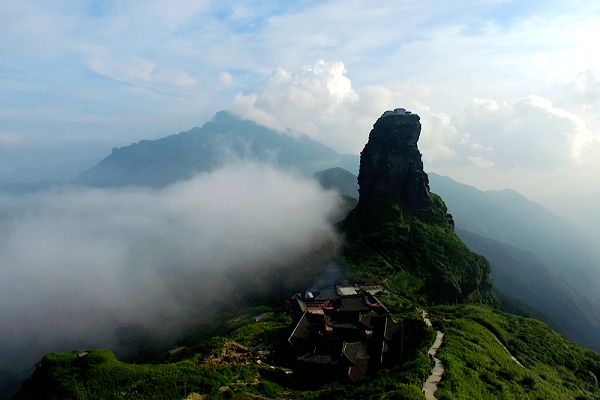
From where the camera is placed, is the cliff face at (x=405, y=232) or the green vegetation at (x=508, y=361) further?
the cliff face at (x=405, y=232)

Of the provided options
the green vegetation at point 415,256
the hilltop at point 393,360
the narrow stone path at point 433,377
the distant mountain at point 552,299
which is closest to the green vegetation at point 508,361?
the hilltop at point 393,360

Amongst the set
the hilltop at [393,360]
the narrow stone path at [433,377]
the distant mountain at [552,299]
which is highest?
the narrow stone path at [433,377]

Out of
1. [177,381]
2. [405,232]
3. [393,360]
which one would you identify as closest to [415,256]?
[405,232]

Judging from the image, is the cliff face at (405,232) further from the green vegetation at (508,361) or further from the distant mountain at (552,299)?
the distant mountain at (552,299)

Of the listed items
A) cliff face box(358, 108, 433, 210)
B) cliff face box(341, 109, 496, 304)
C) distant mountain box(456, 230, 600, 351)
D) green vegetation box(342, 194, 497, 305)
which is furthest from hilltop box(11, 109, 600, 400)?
distant mountain box(456, 230, 600, 351)

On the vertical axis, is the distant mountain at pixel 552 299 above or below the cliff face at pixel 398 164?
below

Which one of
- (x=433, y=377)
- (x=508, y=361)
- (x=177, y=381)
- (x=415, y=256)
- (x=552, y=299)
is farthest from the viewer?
(x=552, y=299)

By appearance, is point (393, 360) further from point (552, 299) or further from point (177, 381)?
point (552, 299)
